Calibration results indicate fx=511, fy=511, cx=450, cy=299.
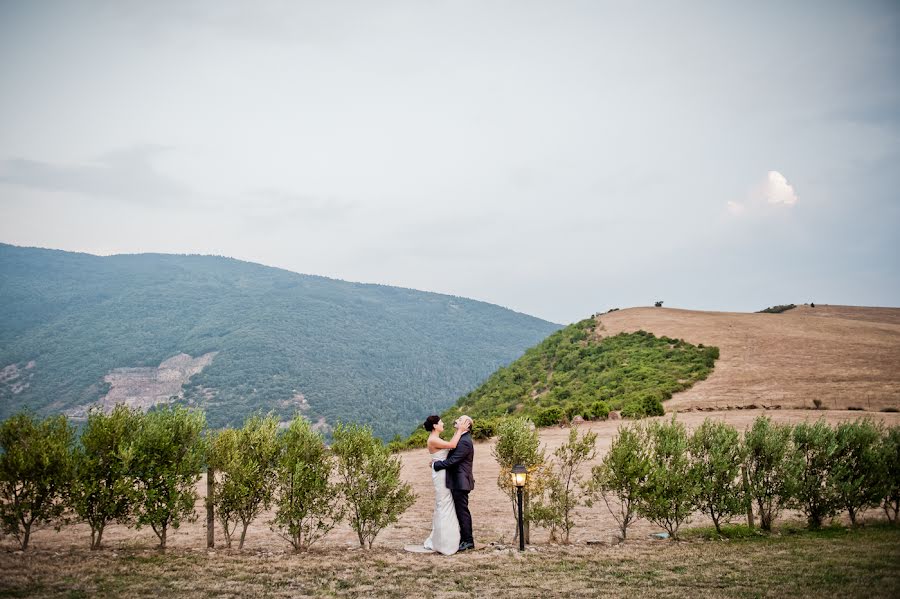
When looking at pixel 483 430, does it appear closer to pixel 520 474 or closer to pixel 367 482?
pixel 367 482

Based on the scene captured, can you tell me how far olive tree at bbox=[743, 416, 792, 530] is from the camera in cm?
988

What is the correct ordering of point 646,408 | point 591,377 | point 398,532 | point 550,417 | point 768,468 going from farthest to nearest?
point 591,377, point 550,417, point 646,408, point 398,532, point 768,468

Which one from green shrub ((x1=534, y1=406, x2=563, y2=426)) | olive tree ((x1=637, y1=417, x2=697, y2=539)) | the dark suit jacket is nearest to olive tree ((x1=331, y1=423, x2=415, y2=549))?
the dark suit jacket

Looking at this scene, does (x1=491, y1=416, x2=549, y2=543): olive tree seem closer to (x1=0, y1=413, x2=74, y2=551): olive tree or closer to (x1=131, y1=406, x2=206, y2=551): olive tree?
(x1=131, y1=406, x2=206, y2=551): olive tree

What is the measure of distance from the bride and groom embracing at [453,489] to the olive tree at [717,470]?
14.4 ft

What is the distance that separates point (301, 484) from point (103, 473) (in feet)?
11.5

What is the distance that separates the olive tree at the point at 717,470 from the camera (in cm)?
974

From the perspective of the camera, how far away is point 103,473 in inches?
362

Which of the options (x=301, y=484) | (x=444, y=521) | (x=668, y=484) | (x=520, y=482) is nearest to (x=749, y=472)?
(x=668, y=484)

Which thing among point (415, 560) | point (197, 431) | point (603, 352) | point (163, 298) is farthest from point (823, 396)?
point (163, 298)

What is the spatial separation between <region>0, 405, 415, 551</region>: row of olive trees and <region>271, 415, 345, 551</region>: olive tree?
19 mm

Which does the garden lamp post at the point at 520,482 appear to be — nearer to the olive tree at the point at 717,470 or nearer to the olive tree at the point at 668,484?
the olive tree at the point at 668,484

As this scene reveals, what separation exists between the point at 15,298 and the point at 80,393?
159 ft

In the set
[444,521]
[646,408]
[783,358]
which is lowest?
[444,521]
